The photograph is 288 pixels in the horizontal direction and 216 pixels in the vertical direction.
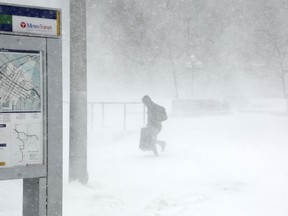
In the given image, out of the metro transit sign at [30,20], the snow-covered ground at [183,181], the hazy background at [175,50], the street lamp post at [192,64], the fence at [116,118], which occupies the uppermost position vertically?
the hazy background at [175,50]

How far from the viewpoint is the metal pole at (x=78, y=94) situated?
784 cm

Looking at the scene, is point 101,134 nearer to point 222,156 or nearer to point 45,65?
point 222,156

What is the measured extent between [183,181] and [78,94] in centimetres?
261

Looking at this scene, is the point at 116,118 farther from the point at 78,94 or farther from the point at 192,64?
the point at 78,94

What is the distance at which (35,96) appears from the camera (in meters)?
3.63

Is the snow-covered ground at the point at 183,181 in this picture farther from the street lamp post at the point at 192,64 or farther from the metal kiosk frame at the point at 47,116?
the street lamp post at the point at 192,64

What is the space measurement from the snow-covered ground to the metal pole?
13.3 inches

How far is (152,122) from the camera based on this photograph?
1234 centimetres

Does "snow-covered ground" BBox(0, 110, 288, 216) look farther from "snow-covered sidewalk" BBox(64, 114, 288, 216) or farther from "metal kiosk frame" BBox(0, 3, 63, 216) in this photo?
"metal kiosk frame" BBox(0, 3, 63, 216)

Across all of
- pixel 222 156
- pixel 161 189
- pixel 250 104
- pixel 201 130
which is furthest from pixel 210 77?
pixel 161 189

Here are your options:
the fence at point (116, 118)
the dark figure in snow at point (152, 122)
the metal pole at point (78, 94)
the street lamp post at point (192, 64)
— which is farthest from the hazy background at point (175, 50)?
the metal pole at point (78, 94)

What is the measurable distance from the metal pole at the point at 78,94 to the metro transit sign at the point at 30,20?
4.20 metres

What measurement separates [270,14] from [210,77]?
Result: 9.35 metres

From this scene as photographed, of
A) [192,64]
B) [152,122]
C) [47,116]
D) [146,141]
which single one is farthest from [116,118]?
[47,116]
